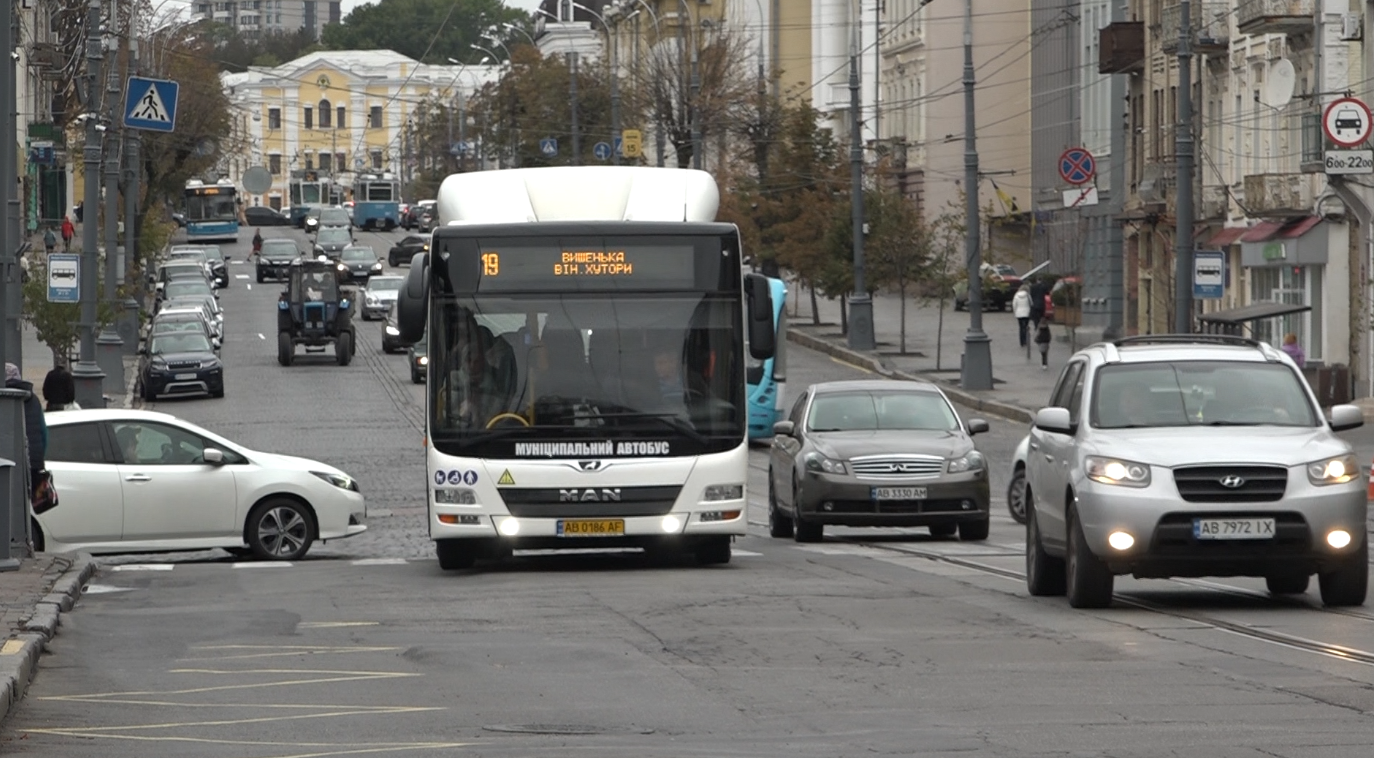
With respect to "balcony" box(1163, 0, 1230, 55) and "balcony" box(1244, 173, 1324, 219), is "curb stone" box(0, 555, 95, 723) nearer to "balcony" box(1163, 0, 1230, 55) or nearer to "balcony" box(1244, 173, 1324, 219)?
"balcony" box(1244, 173, 1324, 219)

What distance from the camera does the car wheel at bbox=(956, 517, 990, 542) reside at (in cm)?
2352

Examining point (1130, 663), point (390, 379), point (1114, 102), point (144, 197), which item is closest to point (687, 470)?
point (1130, 663)

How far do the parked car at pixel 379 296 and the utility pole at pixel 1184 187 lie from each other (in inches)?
1430

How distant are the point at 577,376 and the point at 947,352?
4246cm

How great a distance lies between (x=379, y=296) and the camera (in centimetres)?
7444

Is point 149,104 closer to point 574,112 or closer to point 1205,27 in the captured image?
point 1205,27

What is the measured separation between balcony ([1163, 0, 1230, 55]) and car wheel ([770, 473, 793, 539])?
31489 mm

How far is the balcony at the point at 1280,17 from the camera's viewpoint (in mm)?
48688

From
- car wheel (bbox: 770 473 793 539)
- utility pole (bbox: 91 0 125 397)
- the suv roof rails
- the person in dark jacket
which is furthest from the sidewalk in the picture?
the person in dark jacket

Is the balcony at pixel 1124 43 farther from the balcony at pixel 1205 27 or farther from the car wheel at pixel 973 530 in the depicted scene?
the car wheel at pixel 973 530

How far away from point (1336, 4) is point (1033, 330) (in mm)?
22763

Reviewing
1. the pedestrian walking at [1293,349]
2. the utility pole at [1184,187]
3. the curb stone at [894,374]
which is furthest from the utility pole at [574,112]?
the utility pole at [1184,187]

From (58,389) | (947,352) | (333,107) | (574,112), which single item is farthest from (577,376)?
(333,107)

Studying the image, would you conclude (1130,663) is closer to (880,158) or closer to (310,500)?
(310,500)
